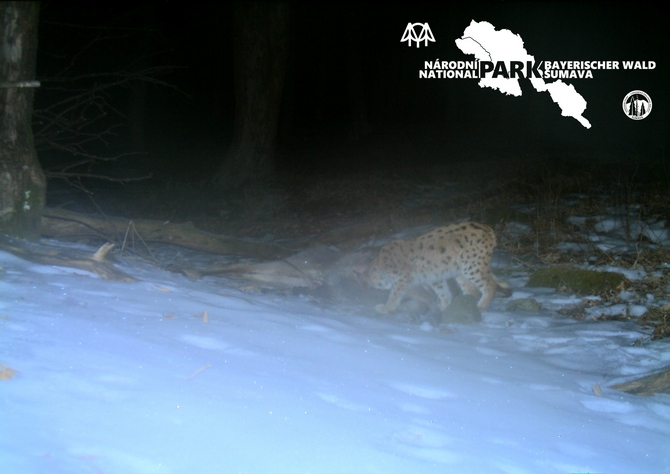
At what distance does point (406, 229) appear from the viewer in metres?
11.6

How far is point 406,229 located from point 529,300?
161 inches

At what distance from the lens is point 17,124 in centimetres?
699

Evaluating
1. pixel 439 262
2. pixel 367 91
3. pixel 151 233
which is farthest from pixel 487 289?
pixel 367 91

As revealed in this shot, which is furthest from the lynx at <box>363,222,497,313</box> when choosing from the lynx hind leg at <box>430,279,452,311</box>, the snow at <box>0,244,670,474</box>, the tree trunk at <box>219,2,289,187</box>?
the tree trunk at <box>219,2,289,187</box>

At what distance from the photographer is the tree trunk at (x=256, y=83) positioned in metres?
16.5

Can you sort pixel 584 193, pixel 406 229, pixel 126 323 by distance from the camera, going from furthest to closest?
pixel 584 193 → pixel 406 229 → pixel 126 323

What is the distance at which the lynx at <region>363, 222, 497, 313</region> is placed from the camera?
8.12 metres

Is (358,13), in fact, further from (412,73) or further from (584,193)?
(584,193)

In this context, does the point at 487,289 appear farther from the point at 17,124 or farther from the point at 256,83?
the point at 256,83

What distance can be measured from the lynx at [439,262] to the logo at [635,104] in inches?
539

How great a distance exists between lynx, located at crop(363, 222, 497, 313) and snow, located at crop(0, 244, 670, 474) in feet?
6.97

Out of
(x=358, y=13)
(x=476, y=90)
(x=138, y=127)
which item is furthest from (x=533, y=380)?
(x=476, y=90)

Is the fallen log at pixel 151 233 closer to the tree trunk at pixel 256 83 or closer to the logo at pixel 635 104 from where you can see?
the tree trunk at pixel 256 83

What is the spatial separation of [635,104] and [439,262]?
16433 millimetres
